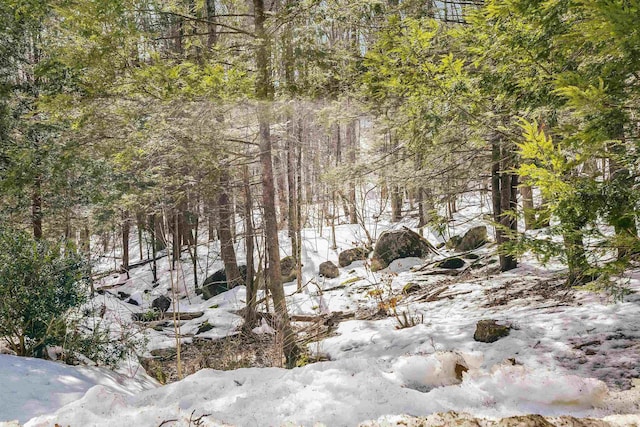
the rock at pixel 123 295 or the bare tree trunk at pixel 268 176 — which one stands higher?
the bare tree trunk at pixel 268 176

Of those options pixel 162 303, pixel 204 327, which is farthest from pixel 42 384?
pixel 162 303

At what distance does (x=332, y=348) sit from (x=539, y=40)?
14.9ft

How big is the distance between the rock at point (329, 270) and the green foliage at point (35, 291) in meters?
7.90

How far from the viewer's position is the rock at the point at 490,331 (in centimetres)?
432

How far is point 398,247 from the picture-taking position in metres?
12.2

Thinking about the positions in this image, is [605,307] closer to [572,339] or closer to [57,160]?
[572,339]

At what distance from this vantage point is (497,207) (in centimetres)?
749

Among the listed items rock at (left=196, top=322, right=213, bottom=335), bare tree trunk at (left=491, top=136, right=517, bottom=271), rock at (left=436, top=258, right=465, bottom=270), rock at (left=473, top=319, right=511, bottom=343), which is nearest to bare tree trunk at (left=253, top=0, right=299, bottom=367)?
rock at (left=473, top=319, right=511, bottom=343)

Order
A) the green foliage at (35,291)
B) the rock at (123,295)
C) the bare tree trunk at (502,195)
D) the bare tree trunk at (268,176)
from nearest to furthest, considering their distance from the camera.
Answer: the green foliage at (35,291) < the bare tree trunk at (268,176) < the bare tree trunk at (502,195) < the rock at (123,295)

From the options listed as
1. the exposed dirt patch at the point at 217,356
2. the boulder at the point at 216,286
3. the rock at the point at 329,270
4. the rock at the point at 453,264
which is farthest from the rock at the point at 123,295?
the rock at the point at 453,264

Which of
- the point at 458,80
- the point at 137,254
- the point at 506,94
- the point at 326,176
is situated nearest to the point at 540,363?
the point at 506,94

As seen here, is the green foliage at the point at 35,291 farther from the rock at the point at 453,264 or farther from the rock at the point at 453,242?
the rock at the point at 453,242

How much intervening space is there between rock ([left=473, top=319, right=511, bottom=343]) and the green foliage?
5083mm

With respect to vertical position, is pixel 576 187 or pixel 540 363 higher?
pixel 576 187
